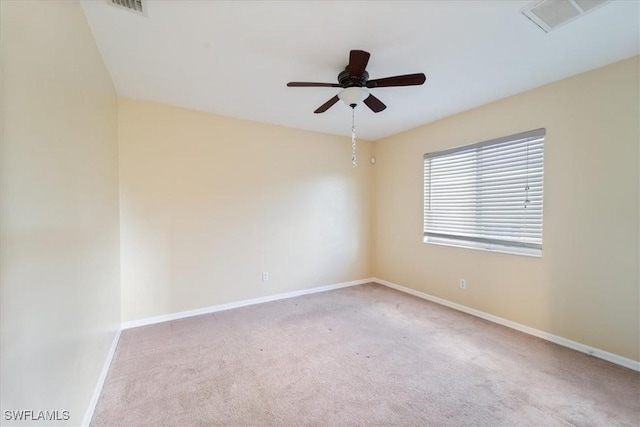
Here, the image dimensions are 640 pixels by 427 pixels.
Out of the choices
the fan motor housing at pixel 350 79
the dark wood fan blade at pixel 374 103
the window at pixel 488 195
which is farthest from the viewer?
the window at pixel 488 195

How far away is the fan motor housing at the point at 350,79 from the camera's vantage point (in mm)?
2113

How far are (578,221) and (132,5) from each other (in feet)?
12.7

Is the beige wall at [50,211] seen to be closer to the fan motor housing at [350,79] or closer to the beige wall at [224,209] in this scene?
the beige wall at [224,209]

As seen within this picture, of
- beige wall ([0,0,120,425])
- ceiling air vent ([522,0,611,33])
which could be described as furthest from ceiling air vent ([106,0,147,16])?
ceiling air vent ([522,0,611,33])

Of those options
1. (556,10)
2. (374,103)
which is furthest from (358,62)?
(556,10)

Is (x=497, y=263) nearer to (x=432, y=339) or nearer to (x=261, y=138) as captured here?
(x=432, y=339)

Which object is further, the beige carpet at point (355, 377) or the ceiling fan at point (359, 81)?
the ceiling fan at point (359, 81)

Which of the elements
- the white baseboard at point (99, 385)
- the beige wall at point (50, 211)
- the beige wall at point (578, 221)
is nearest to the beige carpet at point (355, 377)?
the white baseboard at point (99, 385)

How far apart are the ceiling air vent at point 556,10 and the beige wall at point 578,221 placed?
979 millimetres

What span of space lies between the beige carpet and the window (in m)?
1.00

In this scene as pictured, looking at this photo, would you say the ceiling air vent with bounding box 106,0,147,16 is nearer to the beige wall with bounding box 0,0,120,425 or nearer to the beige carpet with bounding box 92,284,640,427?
the beige wall with bounding box 0,0,120,425

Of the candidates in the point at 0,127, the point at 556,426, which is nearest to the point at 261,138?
the point at 0,127

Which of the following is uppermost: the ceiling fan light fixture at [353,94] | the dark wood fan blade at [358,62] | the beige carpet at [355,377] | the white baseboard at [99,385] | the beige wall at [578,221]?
the dark wood fan blade at [358,62]

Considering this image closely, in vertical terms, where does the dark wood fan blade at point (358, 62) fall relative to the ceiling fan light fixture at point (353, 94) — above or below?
above
